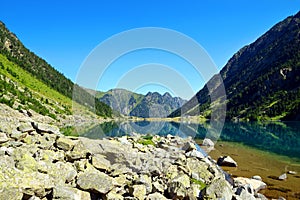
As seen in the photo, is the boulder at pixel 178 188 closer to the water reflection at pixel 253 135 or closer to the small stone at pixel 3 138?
the small stone at pixel 3 138

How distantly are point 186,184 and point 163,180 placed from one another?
1.41 m

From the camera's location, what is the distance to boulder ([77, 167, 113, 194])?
1132 centimetres

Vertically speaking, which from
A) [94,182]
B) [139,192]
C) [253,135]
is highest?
[253,135]

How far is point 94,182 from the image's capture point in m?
11.5

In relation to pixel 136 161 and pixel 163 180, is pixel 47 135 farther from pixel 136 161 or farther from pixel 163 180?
pixel 163 180

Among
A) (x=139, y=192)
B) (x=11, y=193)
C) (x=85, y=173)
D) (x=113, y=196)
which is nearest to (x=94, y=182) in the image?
(x=85, y=173)

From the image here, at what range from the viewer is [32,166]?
1110 cm

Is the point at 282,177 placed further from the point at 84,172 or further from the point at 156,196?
the point at 84,172

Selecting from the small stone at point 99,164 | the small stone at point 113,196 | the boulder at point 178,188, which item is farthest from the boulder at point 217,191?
the small stone at point 99,164

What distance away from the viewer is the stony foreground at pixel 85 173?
10.2 m

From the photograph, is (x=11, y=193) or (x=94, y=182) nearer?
(x=11, y=193)

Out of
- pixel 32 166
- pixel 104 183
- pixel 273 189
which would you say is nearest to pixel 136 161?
pixel 104 183

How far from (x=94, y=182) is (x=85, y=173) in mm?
822

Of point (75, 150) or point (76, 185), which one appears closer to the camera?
point (76, 185)
